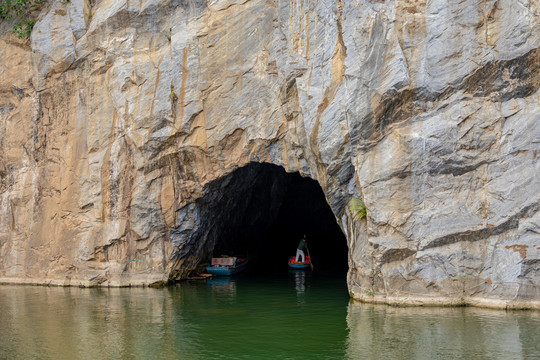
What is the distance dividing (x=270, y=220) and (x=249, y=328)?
17.7 metres

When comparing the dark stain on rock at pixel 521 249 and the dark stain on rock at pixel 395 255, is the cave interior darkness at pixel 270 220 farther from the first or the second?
the dark stain on rock at pixel 521 249

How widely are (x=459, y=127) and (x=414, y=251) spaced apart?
367 cm

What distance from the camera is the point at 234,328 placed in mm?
14016

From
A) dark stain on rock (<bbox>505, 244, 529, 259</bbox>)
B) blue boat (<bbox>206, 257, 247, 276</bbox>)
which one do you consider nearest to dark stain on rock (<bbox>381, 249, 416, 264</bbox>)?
dark stain on rock (<bbox>505, 244, 529, 259</bbox>)

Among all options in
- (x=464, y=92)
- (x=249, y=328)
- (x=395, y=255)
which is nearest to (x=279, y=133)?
(x=395, y=255)

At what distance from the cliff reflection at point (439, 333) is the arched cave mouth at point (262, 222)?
850 cm

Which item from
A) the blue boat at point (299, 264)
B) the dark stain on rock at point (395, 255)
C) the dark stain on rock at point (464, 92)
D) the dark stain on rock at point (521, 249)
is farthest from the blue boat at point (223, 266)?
the dark stain on rock at point (521, 249)

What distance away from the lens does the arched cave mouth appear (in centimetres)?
2245

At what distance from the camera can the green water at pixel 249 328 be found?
38.2 feet

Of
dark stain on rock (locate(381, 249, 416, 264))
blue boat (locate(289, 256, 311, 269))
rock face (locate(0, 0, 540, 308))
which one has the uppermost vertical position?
rock face (locate(0, 0, 540, 308))

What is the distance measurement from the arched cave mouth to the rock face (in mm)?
275

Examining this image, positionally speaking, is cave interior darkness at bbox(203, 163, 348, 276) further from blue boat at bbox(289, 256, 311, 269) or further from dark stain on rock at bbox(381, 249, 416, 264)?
dark stain on rock at bbox(381, 249, 416, 264)

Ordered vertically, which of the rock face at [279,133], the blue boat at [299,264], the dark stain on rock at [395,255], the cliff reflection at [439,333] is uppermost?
the rock face at [279,133]

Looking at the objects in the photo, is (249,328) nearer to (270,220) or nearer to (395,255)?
(395,255)
